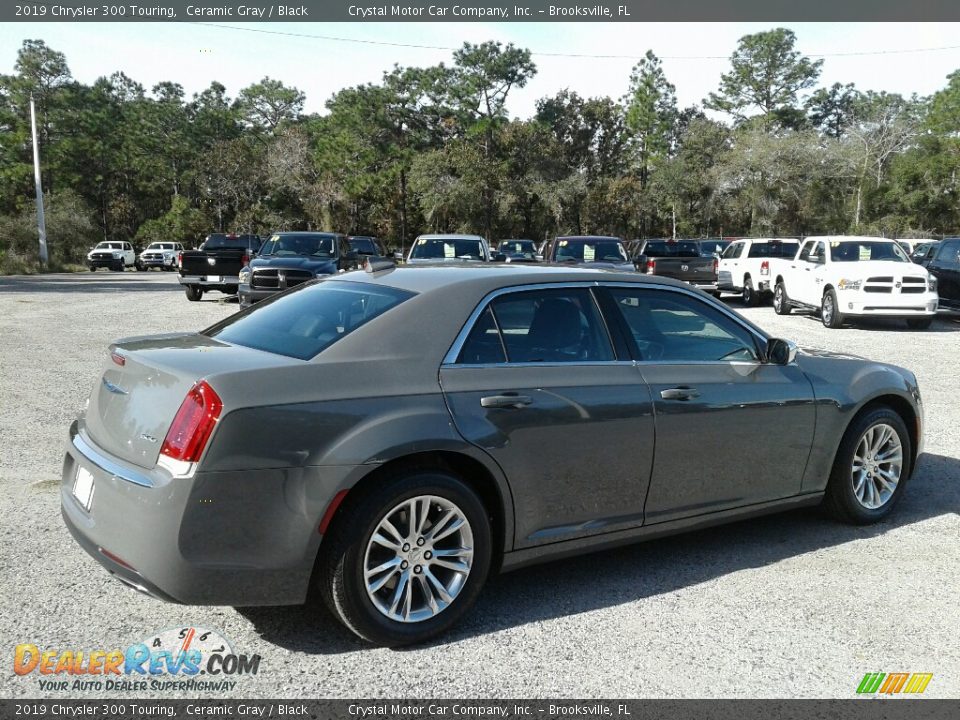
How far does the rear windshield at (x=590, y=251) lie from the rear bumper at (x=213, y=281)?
8933 mm

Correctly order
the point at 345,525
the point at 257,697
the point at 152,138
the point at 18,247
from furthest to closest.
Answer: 1. the point at 152,138
2. the point at 18,247
3. the point at 345,525
4. the point at 257,697

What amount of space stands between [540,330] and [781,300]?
18363mm

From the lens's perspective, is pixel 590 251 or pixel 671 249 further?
pixel 671 249

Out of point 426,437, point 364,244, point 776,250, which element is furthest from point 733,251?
point 426,437

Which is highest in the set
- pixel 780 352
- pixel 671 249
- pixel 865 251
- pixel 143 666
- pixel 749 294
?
pixel 865 251

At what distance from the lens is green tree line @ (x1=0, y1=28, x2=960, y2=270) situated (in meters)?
58.1

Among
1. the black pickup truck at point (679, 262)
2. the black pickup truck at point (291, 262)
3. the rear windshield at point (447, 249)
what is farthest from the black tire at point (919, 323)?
the black pickup truck at point (291, 262)

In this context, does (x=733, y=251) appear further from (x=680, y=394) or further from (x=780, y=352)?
(x=680, y=394)

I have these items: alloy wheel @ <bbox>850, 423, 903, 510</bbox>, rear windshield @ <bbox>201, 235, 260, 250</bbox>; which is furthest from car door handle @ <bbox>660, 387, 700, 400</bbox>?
rear windshield @ <bbox>201, 235, 260, 250</bbox>

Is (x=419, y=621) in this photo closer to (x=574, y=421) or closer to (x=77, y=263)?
(x=574, y=421)

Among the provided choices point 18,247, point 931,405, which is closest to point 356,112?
point 18,247

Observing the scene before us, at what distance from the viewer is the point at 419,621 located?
3768mm

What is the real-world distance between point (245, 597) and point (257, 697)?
15.0 inches

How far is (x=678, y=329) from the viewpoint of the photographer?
4934 mm
